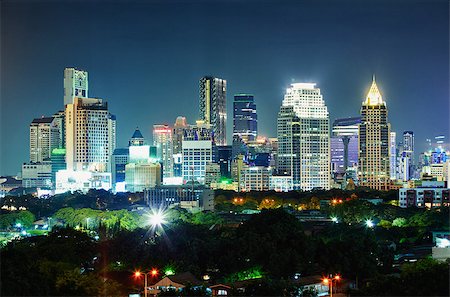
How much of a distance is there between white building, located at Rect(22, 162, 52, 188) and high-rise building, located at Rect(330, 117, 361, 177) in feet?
54.8

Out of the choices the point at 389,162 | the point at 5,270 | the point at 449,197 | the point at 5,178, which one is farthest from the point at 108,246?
the point at 5,178

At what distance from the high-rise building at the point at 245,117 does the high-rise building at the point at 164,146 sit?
5.50 metres

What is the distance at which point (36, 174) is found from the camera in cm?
4600

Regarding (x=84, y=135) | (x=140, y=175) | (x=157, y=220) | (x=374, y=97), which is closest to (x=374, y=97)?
(x=374, y=97)

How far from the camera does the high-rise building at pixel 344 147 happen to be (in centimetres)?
5272

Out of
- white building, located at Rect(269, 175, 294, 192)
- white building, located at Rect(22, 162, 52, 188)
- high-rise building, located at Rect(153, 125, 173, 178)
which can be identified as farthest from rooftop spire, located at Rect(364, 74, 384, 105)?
white building, located at Rect(22, 162, 52, 188)

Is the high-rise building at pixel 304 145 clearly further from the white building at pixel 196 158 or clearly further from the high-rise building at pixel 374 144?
the white building at pixel 196 158

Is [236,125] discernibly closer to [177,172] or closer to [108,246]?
[177,172]

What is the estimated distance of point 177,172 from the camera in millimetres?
44188

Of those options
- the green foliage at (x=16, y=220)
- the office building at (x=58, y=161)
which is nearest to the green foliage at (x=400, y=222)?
the green foliage at (x=16, y=220)

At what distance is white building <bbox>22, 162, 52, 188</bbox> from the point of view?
1793 inches

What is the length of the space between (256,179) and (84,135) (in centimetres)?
899

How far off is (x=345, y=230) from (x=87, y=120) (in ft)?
91.4

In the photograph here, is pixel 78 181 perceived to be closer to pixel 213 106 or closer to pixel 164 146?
pixel 164 146
